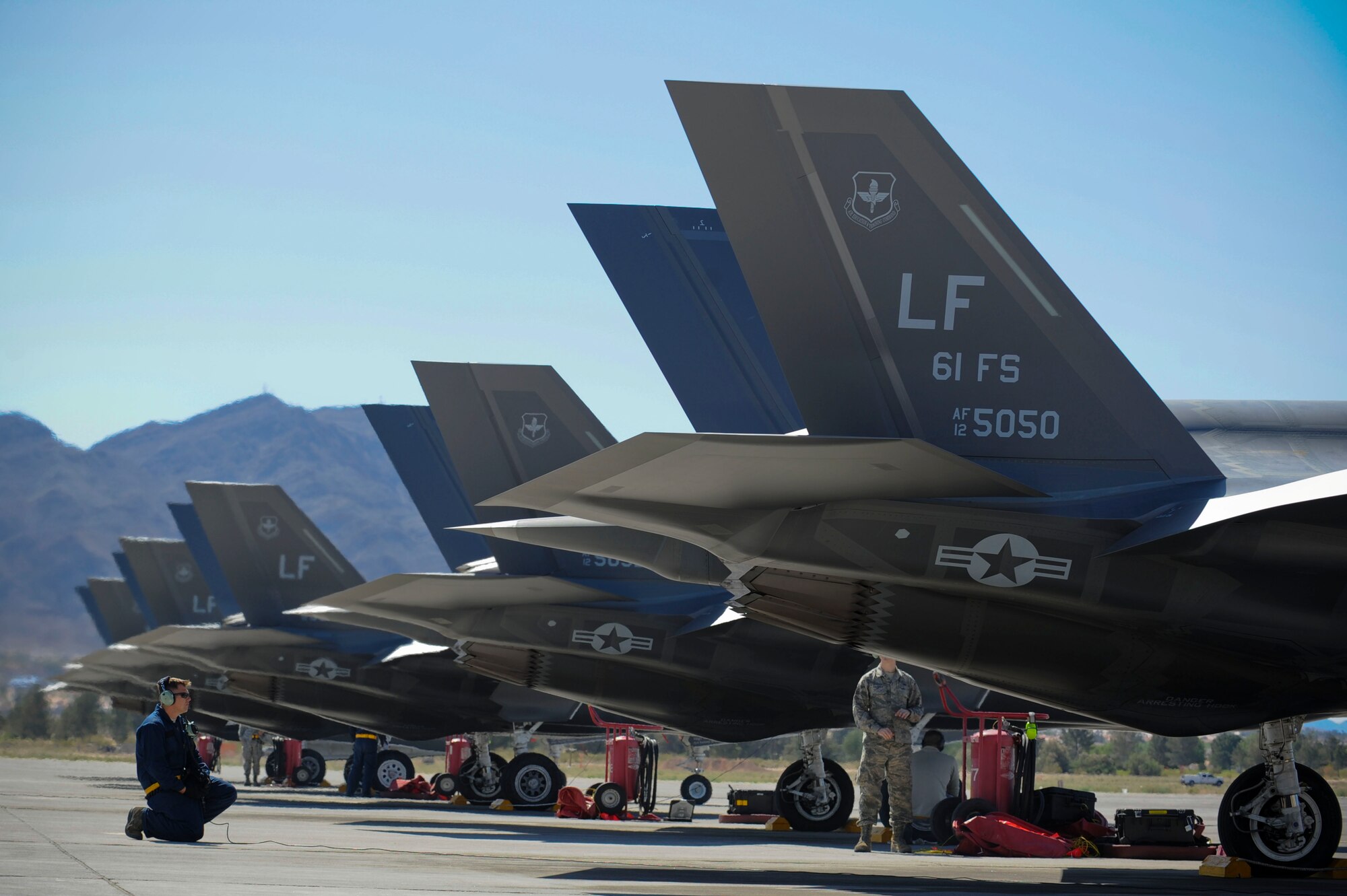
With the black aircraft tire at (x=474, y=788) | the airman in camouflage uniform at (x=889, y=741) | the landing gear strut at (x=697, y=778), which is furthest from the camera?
the black aircraft tire at (x=474, y=788)

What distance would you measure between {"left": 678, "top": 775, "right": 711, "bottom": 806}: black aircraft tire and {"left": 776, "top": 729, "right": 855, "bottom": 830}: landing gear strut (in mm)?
7334

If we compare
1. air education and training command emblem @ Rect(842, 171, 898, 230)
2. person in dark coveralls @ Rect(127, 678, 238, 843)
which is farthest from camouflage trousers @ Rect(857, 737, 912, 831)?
person in dark coveralls @ Rect(127, 678, 238, 843)

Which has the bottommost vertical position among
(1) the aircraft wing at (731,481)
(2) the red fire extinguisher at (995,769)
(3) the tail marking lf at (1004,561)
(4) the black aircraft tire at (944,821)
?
(4) the black aircraft tire at (944,821)

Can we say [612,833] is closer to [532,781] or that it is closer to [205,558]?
[532,781]

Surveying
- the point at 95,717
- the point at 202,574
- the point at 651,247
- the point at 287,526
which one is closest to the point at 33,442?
the point at 95,717

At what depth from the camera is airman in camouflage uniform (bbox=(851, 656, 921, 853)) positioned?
11.1 metres

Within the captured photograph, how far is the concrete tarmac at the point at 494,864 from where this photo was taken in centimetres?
701

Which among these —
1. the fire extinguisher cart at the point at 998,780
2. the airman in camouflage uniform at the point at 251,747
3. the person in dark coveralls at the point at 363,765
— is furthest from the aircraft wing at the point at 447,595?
the airman in camouflage uniform at the point at 251,747

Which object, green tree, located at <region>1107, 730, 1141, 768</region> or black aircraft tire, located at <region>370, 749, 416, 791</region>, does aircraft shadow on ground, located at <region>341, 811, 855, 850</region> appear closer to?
black aircraft tire, located at <region>370, 749, 416, 791</region>

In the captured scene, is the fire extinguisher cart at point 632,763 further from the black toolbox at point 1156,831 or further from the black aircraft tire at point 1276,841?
the black aircraft tire at point 1276,841

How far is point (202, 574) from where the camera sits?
114 ft

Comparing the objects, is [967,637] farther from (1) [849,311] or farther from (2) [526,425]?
(2) [526,425]

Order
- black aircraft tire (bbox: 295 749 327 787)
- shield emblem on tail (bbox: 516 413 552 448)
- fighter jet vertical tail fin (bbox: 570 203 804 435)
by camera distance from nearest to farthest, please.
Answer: fighter jet vertical tail fin (bbox: 570 203 804 435)
shield emblem on tail (bbox: 516 413 552 448)
black aircraft tire (bbox: 295 749 327 787)

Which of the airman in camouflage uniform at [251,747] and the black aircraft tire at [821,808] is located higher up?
the black aircraft tire at [821,808]
